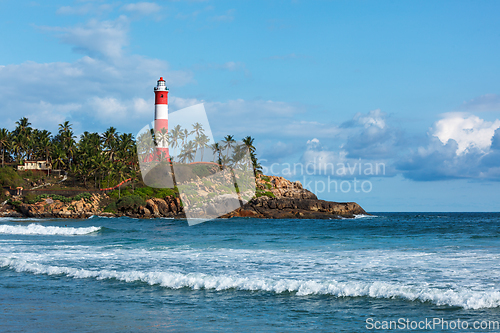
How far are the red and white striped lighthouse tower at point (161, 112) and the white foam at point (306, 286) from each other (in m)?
58.5

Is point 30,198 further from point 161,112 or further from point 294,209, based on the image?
point 294,209

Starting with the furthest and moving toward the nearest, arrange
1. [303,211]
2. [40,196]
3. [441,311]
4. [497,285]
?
1. [303,211]
2. [40,196]
3. [497,285]
4. [441,311]

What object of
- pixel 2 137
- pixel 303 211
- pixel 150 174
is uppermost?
pixel 2 137

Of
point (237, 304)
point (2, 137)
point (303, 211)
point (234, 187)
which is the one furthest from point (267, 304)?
point (2, 137)

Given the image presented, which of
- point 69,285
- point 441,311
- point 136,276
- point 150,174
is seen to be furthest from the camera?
point 150,174

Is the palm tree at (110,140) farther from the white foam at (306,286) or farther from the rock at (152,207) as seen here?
the white foam at (306,286)

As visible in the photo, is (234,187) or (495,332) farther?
(234,187)

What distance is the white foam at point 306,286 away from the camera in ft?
31.9

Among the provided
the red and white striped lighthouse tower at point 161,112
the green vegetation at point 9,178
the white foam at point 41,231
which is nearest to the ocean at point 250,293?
the white foam at point 41,231

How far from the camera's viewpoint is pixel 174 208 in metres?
68.6

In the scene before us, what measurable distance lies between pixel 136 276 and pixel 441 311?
8.93 meters

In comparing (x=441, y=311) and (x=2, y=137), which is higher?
(x=2, y=137)

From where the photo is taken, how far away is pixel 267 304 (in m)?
9.79

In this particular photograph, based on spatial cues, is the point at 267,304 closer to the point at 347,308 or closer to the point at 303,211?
the point at 347,308
